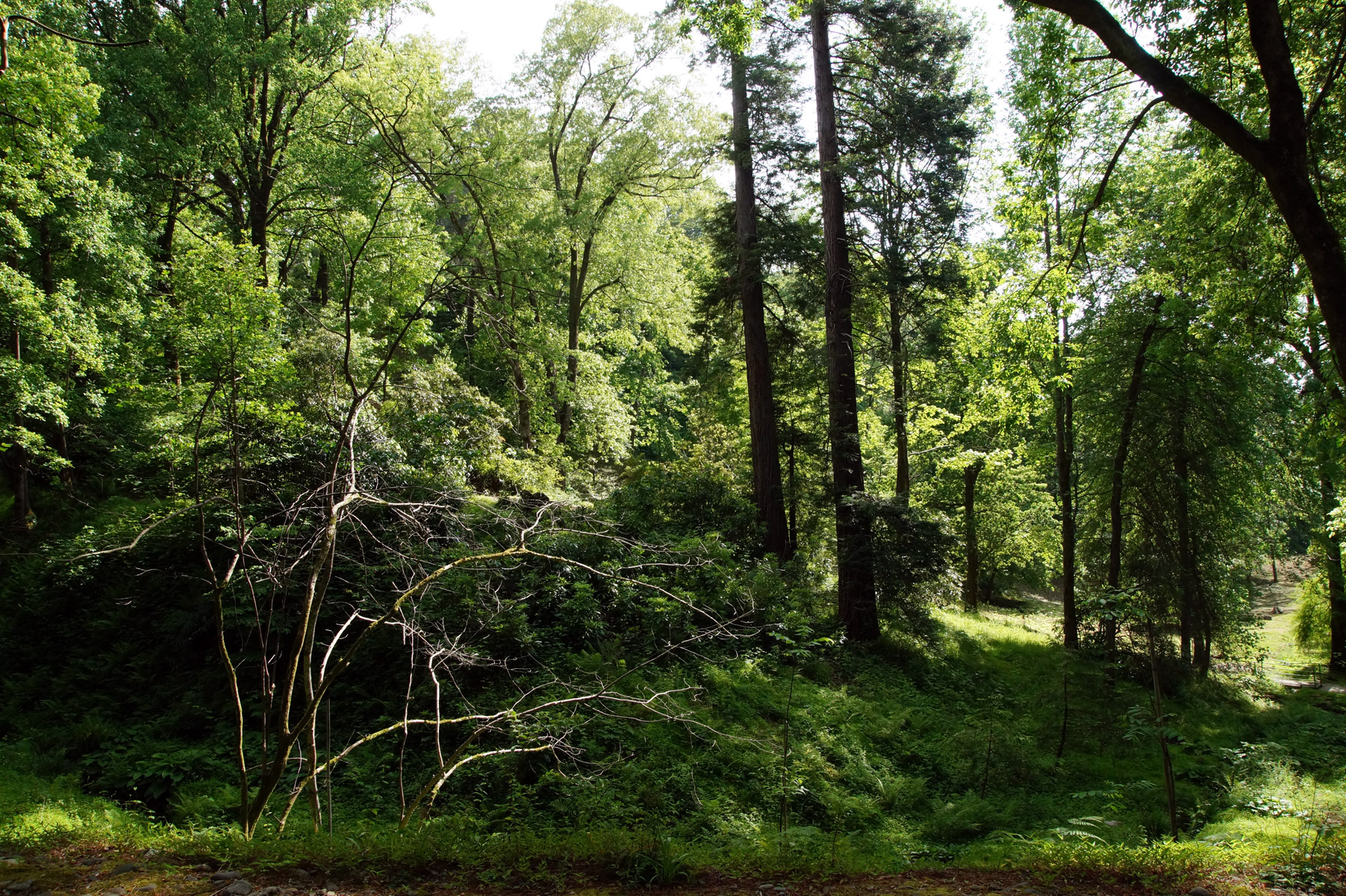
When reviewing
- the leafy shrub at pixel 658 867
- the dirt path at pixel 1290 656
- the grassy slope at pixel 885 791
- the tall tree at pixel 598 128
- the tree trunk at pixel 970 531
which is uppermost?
the tall tree at pixel 598 128

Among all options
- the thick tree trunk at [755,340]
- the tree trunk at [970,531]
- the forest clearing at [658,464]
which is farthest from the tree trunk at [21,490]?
the tree trunk at [970,531]

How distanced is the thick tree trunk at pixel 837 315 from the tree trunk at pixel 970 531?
9.59 meters

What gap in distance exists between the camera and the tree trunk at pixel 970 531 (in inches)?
789

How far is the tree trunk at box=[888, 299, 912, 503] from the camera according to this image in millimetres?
13817

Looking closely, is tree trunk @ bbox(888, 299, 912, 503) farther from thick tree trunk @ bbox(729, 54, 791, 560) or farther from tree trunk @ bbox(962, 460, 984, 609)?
tree trunk @ bbox(962, 460, 984, 609)

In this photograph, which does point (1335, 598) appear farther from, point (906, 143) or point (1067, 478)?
point (906, 143)

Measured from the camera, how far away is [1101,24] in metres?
4.36

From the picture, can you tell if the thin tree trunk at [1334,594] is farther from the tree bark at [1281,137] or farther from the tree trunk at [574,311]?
the tree trunk at [574,311]

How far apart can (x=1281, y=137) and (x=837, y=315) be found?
796 cm

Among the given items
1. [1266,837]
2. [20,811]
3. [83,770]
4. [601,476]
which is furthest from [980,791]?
[601,476]

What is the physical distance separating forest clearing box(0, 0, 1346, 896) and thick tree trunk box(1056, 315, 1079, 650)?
0.67 ft

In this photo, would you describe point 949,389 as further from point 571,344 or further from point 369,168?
point 369,168

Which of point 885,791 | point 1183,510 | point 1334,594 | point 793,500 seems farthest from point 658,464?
point 1334,594

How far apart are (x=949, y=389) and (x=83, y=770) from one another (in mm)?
17582
